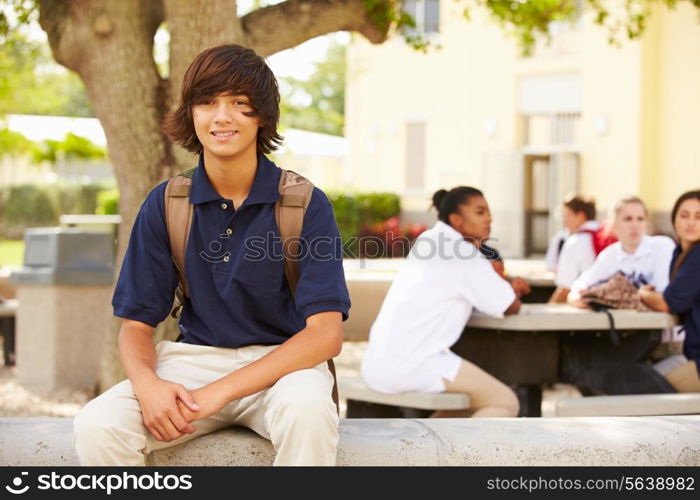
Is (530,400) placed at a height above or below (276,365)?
below

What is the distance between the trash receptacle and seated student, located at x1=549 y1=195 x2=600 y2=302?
11.5 feet

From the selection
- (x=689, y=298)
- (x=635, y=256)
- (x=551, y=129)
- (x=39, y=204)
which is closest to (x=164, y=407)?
(x=689, y=298)

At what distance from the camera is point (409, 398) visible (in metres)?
5.34

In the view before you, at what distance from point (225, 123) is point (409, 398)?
8.05 ft

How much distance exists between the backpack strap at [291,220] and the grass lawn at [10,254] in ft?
57.4

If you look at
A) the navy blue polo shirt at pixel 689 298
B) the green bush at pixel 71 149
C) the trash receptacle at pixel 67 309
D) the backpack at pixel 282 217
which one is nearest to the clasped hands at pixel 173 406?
the backpack at pixel 282 217

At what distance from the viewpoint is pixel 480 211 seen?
5.73 metres

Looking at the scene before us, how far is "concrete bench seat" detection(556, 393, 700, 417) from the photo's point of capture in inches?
204

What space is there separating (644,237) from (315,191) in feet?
13.0

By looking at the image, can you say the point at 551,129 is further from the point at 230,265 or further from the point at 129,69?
the point at 230,265

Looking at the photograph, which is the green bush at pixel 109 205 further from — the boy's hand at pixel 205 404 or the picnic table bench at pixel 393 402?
the boy's hand at pixel 205 404

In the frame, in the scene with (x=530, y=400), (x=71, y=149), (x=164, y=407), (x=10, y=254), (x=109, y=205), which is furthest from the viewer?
(x=71, y=149)

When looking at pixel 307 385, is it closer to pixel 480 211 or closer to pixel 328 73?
pixel 480 211

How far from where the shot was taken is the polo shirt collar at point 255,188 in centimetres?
329
